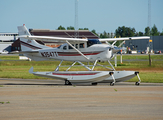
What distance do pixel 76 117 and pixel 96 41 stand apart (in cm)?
1143

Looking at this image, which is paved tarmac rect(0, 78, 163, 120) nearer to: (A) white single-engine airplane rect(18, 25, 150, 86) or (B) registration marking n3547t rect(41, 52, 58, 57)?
(A) white single-engine airplane rect(18, 25, 150, 86)

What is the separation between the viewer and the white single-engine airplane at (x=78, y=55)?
55.3 feet

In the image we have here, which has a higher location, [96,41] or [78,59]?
[96,41]

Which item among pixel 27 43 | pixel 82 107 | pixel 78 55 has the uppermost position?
pixel 27 43

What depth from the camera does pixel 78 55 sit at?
62.4 feet

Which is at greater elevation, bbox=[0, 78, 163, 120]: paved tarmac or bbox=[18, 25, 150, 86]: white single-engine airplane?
bbox=[18, 25, 150, 86]: white single-engine airplane

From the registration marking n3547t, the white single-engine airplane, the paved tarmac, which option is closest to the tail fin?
the white single-engine airplane

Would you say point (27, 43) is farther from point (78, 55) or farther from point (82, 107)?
point (82, 107)

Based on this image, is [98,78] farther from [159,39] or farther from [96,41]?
[159,39]

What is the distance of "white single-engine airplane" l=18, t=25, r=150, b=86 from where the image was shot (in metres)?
16.8

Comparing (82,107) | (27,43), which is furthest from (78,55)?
(82,107)

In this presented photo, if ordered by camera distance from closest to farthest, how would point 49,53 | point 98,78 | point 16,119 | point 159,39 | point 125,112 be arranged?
point 16,119
point 125,112
point 98,78
point 49,53
point 159,39

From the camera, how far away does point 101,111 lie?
346 inches

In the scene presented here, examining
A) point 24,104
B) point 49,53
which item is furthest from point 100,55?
point 24,104
